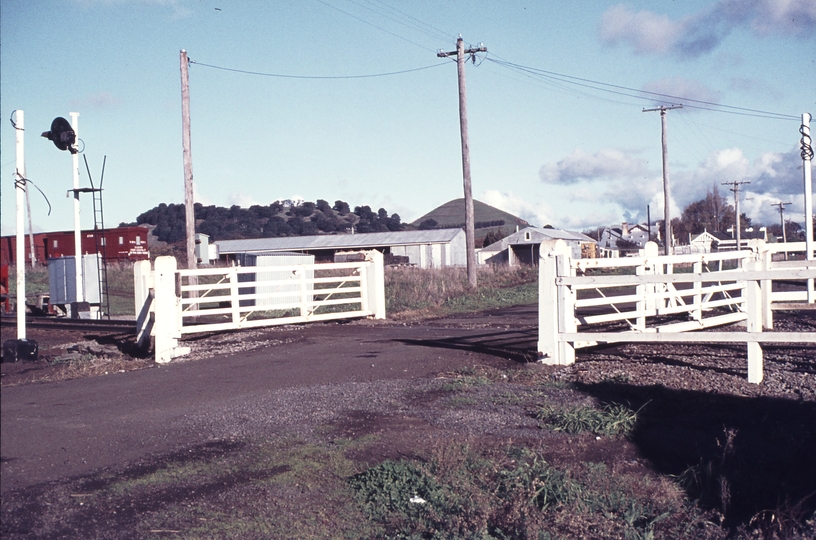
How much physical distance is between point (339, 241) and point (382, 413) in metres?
65.1

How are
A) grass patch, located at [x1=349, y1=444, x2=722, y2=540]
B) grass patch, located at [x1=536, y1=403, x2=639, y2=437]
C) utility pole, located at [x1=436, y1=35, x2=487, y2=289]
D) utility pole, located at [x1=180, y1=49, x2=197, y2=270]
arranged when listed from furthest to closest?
utility pole, located at [x1=436, y1=35, x2=487, y2=289] → utility pole, located at [x1=180, y1=49, x2=197, y2=270] → grass patch, located at [x1=536, y1=403, x2=639, y2=437] → grass patch, located at [x1=349, y1=444, x2=722, y2=540]

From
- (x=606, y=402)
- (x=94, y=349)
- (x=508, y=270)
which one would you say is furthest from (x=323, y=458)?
(x=508, y=270)

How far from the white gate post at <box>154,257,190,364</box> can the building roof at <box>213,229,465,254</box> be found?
187 feet

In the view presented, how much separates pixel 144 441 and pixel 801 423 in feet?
17.8

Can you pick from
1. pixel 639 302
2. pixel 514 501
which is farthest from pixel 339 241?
pixel 514 501

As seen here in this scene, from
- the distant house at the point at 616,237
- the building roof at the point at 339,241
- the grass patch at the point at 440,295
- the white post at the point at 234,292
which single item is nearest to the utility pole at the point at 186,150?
the grass patch at the point at 440,295

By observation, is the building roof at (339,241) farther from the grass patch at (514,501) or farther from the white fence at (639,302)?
the grass patch at (514,501)

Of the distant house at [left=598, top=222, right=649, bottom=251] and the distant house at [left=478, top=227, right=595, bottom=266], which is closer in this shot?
the distant house at [left=478, top=227, right=595, bottom=266]

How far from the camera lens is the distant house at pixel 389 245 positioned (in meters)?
69.4

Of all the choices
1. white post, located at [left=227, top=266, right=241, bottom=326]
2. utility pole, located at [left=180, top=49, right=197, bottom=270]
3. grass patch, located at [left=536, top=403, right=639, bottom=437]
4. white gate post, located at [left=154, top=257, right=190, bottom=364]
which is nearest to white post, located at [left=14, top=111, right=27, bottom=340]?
grass patch, located at [left=536, top=403, right=639, bottom=437]

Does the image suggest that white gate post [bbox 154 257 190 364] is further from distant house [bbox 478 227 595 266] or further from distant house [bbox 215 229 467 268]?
distant house [bbox 478 227 595 266]

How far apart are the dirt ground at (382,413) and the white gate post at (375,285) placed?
17.8 ft

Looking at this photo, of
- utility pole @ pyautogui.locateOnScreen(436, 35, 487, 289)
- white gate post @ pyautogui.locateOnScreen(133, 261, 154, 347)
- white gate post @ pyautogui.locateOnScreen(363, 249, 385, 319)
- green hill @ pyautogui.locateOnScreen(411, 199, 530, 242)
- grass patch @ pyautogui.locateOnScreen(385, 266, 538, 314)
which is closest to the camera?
white gate post @ pyautogui.locateOnScreen(133, 261, 154, 347)

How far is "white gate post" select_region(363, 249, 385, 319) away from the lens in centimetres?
1653
